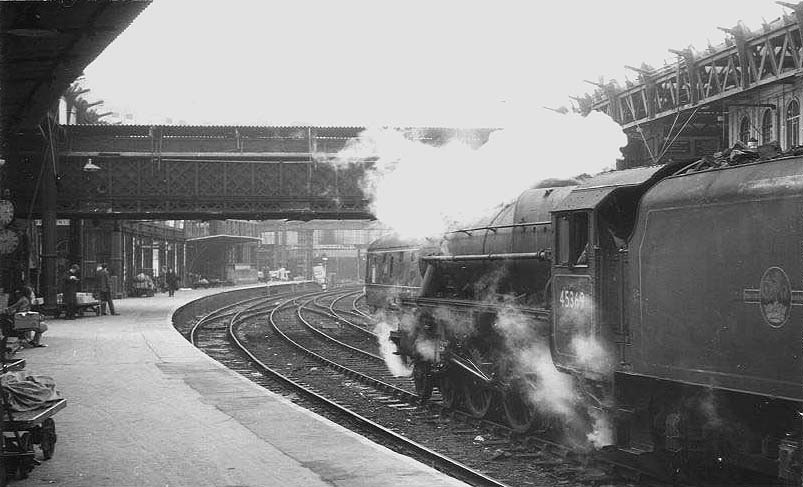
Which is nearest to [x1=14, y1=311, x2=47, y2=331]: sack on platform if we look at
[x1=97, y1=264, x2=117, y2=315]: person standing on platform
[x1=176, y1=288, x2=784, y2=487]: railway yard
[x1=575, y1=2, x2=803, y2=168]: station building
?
[x1=176, y1=288, x2=784, y2=487]: railway yard

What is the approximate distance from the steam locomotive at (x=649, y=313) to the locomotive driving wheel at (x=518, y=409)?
0.06 ft

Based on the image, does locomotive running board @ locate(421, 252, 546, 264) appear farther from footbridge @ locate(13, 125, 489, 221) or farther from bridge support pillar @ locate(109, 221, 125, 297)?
bridge support pillar @ locate(109, 221, 125, 297)

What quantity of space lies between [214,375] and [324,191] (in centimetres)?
1353

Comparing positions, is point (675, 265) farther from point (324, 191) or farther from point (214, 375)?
point (324, 191)

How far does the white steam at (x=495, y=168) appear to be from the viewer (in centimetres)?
1108

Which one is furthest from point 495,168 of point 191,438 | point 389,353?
point 389,353

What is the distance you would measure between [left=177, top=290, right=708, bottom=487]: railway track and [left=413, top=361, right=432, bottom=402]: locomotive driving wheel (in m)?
0.16

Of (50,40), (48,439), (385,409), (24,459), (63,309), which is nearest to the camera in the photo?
(24,459)

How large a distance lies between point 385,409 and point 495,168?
4066mm

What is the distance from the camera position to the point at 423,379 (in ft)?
42.9

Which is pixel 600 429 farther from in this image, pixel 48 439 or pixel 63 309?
pixel 63 309

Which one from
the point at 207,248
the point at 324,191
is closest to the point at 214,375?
the point at 324,191

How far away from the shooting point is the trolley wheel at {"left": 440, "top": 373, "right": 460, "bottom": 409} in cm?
1219

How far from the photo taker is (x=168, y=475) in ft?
24.5
